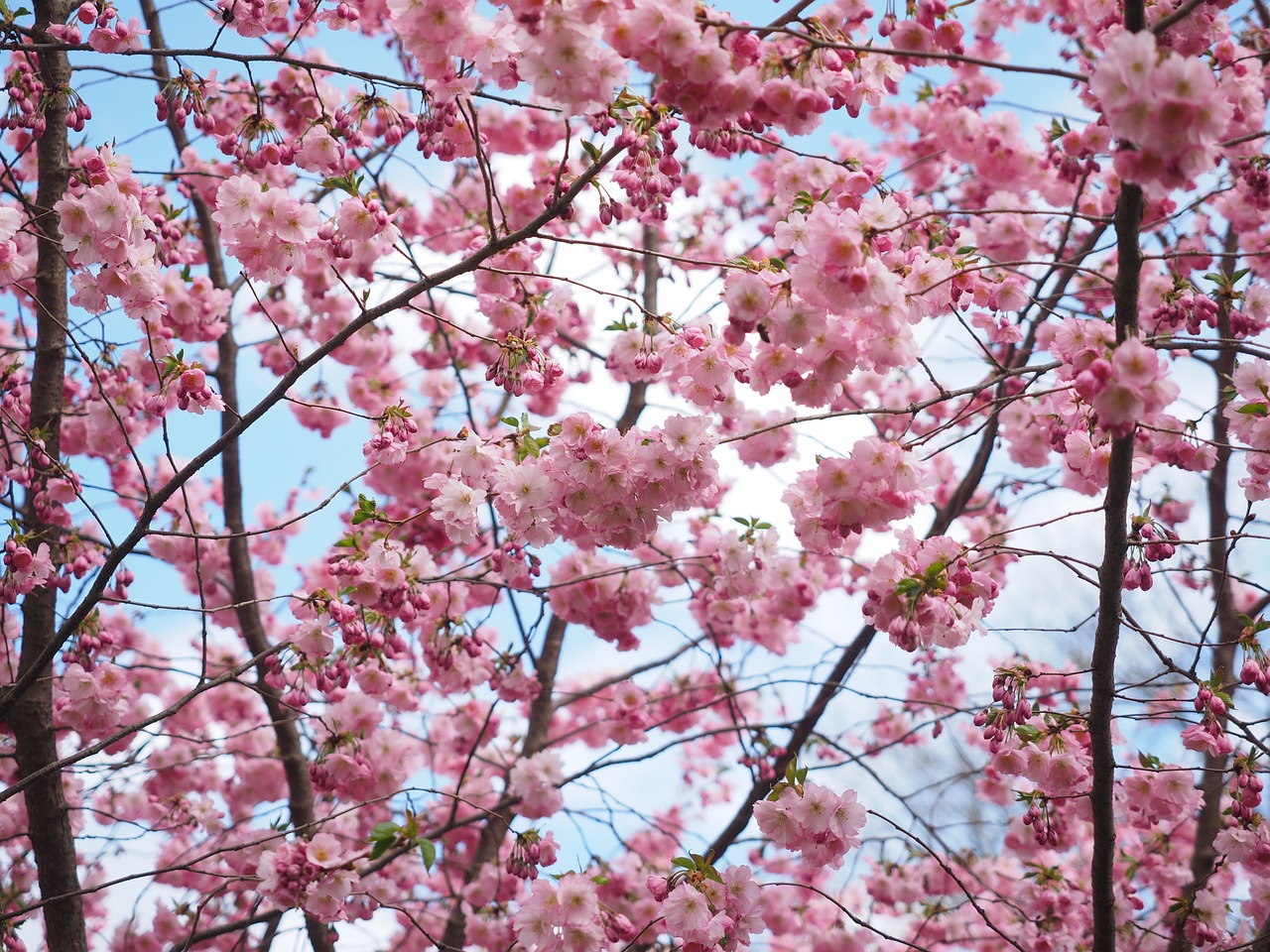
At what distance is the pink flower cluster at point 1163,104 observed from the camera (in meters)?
1.56

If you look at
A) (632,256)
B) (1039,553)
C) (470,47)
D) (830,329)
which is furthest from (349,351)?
(1039,553)

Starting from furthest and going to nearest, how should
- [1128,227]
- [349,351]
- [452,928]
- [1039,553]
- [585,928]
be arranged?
[349,351] → [452,928] → [585,928] → [1039,553] → [1128,227]

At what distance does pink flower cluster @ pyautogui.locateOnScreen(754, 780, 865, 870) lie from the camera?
2.78 m

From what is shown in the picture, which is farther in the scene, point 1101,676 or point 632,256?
point 632,256

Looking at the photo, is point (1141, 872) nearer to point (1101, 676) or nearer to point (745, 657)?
point (745, 657)

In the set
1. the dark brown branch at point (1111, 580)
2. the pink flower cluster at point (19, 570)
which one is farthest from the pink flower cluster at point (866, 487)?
the pink flower cluster at point (19, 570)

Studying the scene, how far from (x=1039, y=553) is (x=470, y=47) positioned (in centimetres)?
180

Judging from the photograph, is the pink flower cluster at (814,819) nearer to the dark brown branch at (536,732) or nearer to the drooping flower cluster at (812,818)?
the drooping flower cluster at (812,818)

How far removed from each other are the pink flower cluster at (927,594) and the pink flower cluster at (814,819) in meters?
0.72

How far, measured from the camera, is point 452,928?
4477mm

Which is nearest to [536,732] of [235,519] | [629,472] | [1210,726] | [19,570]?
[235,519]

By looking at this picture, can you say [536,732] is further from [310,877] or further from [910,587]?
[910,587]

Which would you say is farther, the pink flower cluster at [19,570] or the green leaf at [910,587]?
the pink flower cluster at [19,570]

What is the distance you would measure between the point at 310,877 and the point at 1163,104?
3.03m
